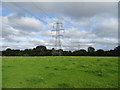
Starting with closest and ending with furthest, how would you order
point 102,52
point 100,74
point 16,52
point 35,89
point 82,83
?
1. point 35,89
2. point 82,83
3. point 100,74
4. point 102,52
5. point 16,52

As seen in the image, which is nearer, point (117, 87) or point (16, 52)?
point (117, 87)

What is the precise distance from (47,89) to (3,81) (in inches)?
111

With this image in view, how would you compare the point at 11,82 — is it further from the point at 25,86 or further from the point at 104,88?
the point at 104,88

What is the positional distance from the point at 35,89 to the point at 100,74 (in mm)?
5296

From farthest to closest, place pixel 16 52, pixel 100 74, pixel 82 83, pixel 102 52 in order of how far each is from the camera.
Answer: pixel 16 52 → pixel 102 52 → pixel 100 74 → pixel 82 83

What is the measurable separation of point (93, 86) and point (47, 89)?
2501 mm

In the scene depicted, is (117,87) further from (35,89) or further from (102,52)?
(102,52)

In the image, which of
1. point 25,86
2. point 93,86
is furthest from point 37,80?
point 93,86

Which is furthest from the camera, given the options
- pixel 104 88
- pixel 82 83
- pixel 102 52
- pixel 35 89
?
pixel 102 52

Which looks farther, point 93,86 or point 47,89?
point 93,86

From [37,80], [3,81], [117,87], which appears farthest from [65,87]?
[3,81]

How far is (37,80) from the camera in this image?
9492mm

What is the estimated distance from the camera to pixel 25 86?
27.9 ft

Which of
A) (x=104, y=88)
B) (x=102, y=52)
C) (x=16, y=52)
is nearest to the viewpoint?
(x=104, y=88)
